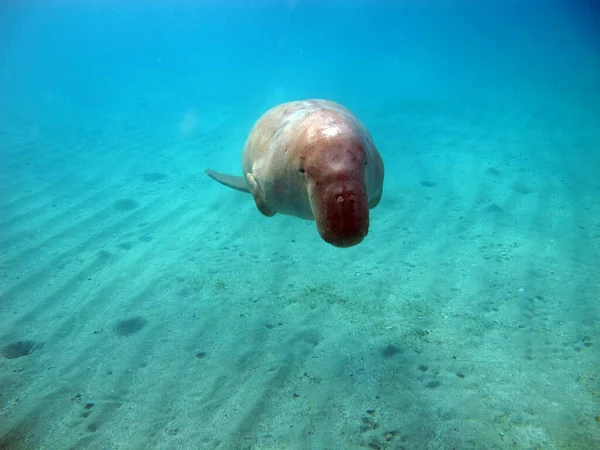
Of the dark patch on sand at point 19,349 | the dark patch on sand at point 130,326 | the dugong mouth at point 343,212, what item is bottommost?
the dark patch on sand at point 130,326

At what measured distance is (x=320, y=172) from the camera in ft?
6.95

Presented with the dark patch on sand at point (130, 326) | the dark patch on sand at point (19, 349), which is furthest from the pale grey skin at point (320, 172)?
the dark patch on sand at point (19, 349)

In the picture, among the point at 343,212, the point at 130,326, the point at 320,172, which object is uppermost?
the point at 320,172

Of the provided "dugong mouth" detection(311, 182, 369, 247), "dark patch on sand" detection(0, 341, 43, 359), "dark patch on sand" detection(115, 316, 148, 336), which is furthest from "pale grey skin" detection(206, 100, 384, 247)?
"dark patch on sand" detection(0, 341, 43, 359)

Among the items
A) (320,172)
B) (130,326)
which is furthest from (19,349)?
(320,172)

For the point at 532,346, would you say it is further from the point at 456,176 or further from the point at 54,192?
the point at 54,192

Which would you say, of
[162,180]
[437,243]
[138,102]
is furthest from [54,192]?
[138,102]

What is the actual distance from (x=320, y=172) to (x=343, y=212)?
11.6 inches

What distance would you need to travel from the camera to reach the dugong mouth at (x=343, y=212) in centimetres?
199

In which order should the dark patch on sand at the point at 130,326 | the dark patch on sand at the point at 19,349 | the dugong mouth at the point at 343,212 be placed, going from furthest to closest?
the dark patch on sand at the point at 130,326, the dark patch on sand at the point at 19,349, the dugong mouth at the point at 343,212

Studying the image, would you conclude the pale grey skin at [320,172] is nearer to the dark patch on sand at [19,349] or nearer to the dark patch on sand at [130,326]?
the dark patch on sand at [130,326]

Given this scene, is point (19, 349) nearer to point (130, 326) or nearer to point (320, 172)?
point (130, 326)

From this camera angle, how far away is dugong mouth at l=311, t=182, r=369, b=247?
1.99m

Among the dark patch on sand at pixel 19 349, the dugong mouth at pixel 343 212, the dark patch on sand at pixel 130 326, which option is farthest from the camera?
the dark patch on sand at pixel 130 326
